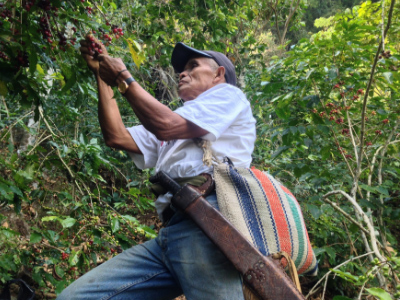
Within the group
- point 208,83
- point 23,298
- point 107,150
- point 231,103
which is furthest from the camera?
point 107,150

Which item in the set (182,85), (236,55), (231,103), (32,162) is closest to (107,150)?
(236,55)

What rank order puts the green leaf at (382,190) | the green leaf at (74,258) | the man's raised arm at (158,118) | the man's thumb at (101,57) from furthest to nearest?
the green leaf at (382,190)
the green leaf at (74,258)
the man's thumb at (101,57)
the man's raised arm at (158,118)

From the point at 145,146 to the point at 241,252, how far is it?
83cm

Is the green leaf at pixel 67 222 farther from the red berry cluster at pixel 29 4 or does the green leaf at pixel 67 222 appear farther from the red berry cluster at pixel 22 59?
the red berry cluster at pixel 29 4

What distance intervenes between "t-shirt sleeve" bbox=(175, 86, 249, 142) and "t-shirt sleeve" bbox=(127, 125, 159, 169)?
41 centimetres

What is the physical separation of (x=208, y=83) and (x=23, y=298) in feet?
6.81

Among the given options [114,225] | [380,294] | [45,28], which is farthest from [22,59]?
[380,294]

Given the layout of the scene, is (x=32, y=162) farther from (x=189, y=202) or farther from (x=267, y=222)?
(x=267, y=222)

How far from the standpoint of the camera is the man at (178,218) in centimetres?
124

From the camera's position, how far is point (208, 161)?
1354mm

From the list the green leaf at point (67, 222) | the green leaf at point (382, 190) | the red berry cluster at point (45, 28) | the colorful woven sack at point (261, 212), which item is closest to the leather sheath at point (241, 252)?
the colorful woven sack at point (261, 212)

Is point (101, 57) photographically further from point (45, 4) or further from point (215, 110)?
point (215, 110)

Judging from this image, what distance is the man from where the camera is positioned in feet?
4.06

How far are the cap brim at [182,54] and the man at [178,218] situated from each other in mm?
335
